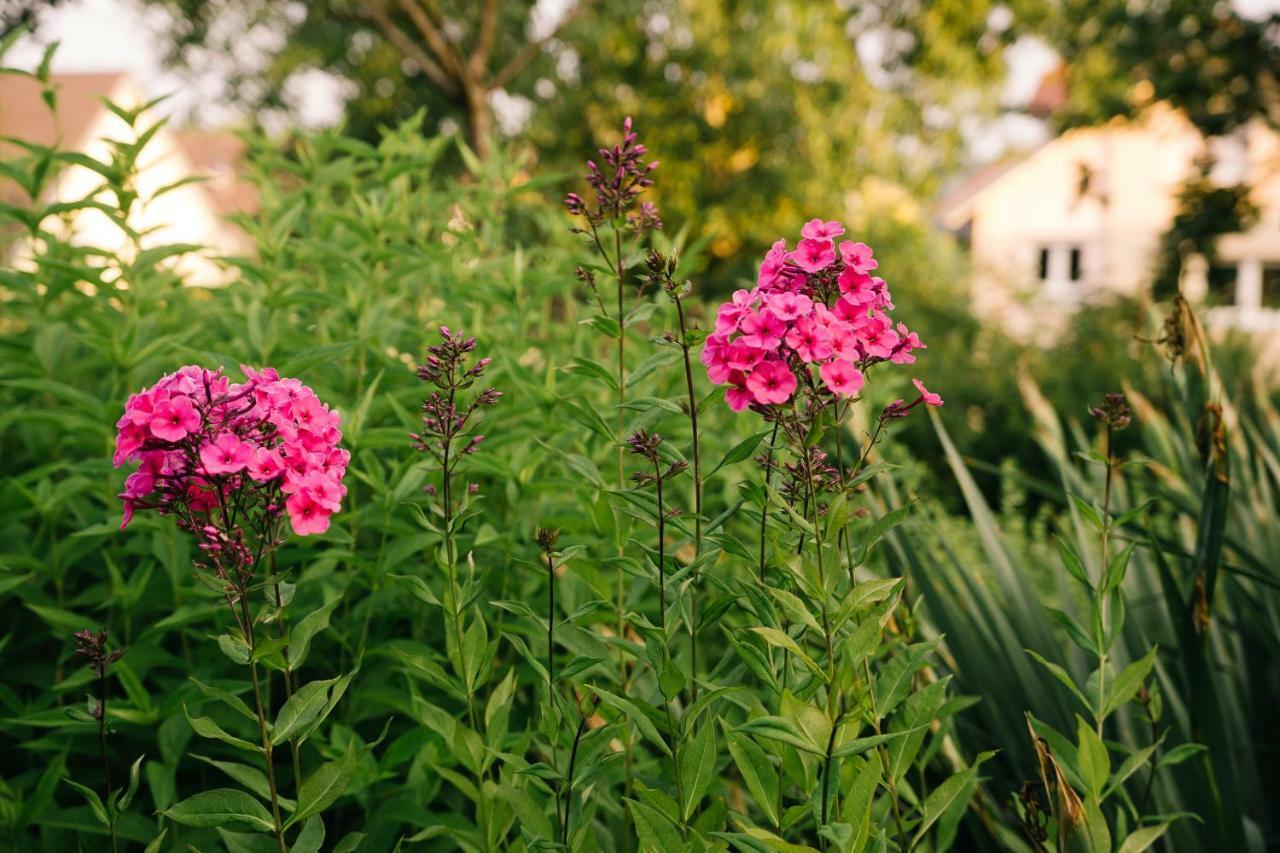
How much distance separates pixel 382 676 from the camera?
1943 millimetres

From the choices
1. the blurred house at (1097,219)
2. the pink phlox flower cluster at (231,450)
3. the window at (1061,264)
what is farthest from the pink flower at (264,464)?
the window at (1061,264)

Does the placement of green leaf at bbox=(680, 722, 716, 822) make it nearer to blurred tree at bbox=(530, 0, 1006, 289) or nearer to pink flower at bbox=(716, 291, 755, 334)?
pink flower at bbox=(716, 291, 755, 334)

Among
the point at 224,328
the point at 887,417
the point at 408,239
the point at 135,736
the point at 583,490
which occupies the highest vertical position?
the point at 408,239

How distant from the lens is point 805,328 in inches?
49.4

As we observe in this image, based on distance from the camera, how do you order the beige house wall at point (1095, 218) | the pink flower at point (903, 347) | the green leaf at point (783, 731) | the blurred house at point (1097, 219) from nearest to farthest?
the green leaf at point (783, 731)
the pink flower at point (903, 347)
the blurred house at point (1097, 219)
the beige house wall at point (1095, 218)

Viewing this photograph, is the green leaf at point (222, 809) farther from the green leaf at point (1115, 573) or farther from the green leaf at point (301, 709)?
the green leaf at point (1115, 573)

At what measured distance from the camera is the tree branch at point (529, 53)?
13812mm

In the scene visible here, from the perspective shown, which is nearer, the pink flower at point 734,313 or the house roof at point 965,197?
the pink flower at point 734,313

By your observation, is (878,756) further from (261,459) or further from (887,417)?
(261,459)

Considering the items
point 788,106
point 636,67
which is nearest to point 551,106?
point 636,67

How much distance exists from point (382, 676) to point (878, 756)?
3.20 feet

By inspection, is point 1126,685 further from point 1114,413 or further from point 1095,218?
point 1095,218

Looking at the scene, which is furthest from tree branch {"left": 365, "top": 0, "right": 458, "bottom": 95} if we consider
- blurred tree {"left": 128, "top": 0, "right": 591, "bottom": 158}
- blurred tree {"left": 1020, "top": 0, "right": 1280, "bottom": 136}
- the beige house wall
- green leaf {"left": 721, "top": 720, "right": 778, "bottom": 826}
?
green leaf {"left": 721, "top": 720, "right": 778, "bottom": 826}

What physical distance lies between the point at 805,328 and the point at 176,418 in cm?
76
